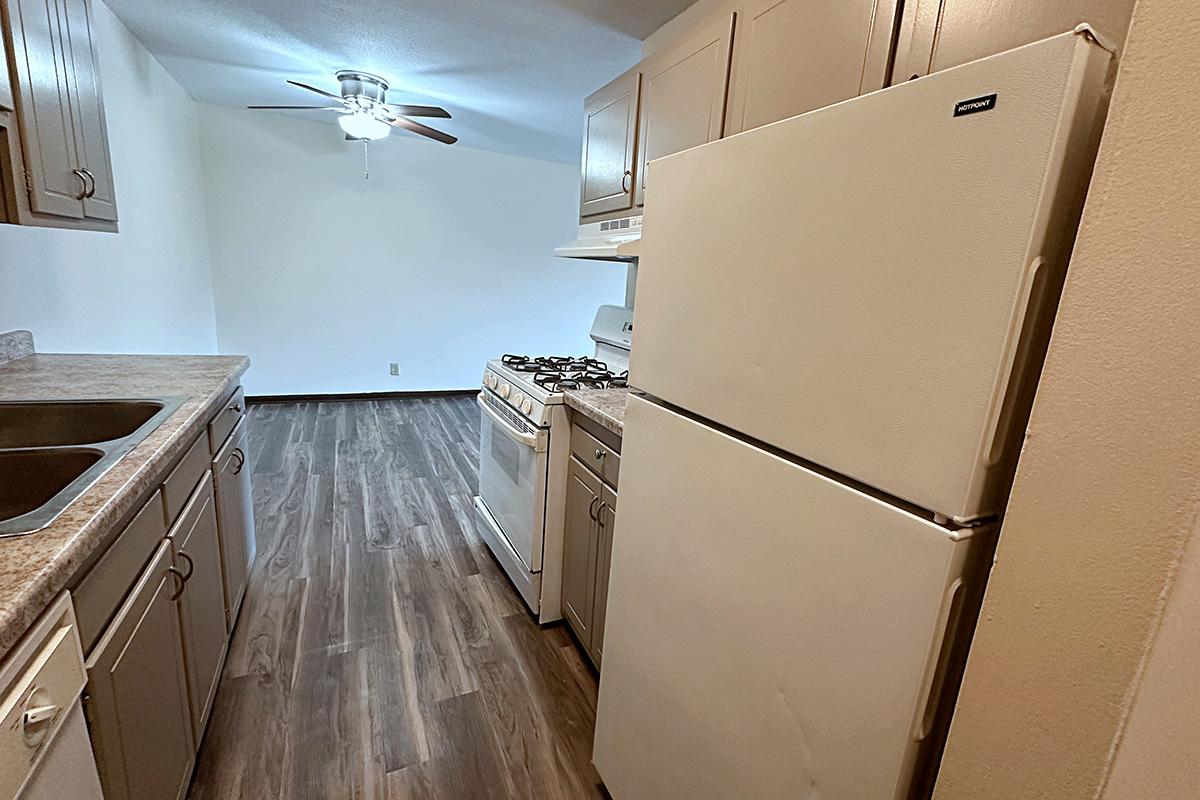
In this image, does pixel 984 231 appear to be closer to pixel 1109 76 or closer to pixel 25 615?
pixel 1109 76

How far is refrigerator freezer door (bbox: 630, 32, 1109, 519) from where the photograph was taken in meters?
0.56

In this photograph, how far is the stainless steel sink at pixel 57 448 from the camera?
3.03 feet

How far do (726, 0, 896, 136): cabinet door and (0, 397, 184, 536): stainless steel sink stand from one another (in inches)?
68.9

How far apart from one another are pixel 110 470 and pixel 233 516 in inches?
40.9

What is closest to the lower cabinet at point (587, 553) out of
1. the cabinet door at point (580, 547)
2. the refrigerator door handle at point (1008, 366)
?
the cabinet door at point (580, 547)

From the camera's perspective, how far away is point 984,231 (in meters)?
0.59

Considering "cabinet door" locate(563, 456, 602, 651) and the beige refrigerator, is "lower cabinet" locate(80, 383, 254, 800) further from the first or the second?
"cabinet door" locate(563, 456, 602, 651)

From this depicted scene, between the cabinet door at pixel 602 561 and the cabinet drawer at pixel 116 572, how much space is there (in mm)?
1124

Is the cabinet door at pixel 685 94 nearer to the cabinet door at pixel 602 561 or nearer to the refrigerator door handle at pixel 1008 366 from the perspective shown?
the cabinet door at pixel 602 561

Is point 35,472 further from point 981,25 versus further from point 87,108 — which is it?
point 981,25

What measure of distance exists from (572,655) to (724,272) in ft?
5.29

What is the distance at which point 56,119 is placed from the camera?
1.54 m

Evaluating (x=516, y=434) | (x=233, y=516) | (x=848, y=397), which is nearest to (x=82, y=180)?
(x=233, y=516)

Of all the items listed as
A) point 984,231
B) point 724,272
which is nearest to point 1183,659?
point 984,231
